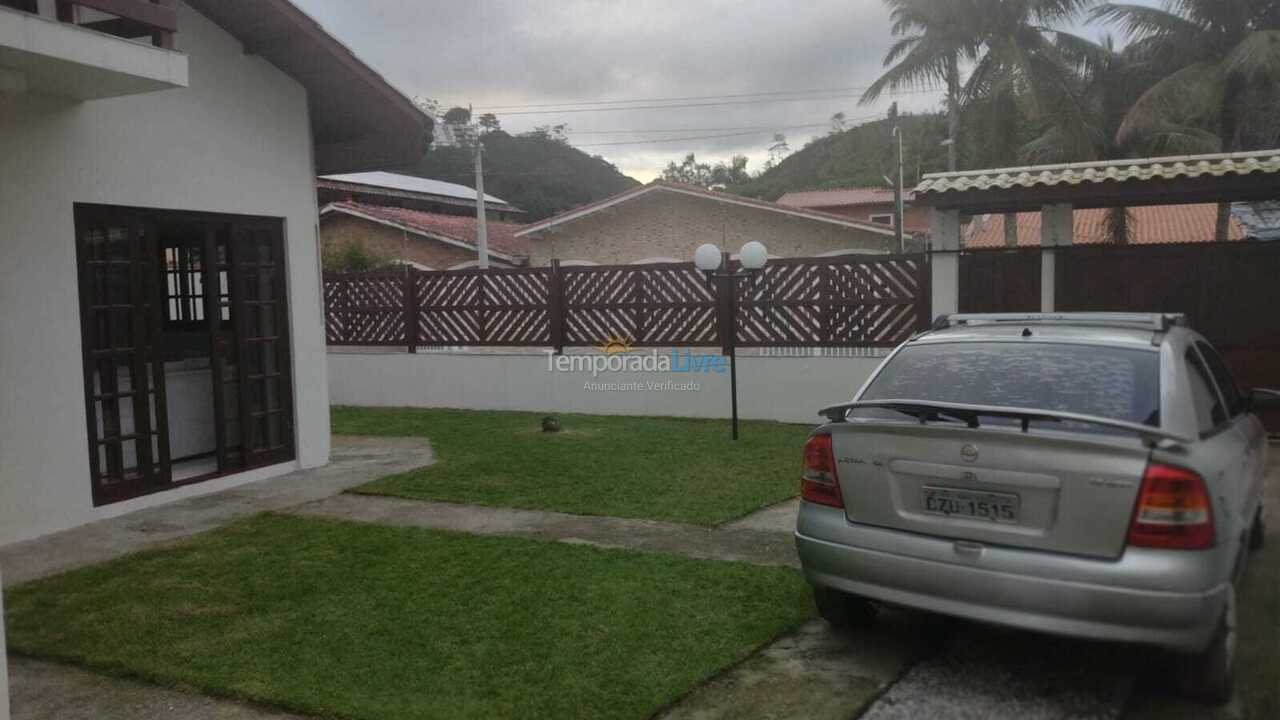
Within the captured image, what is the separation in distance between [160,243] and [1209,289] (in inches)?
367

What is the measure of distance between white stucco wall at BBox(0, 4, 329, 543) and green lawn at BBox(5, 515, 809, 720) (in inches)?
46.4

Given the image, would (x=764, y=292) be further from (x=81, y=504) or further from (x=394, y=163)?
(x=81, y=504)

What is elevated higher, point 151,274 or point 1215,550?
point 151,274

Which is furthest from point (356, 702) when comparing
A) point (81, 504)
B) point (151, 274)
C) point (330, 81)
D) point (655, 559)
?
point (330, 81)

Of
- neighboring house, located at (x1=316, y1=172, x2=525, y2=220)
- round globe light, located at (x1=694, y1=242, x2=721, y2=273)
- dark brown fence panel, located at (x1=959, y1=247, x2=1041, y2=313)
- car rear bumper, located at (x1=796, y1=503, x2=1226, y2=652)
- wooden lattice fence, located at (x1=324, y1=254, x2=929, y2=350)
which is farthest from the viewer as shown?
neighboring house, located at (x1=316, y1=172, x2=525, y2=220)

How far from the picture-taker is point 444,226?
23.1 m

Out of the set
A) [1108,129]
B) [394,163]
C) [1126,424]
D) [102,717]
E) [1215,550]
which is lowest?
[102,717]

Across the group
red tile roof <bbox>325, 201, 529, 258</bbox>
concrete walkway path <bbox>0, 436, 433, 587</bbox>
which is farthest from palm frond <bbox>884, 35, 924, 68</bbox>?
concrete walkway path <bbox>0, 436, 433, 587</bbox>

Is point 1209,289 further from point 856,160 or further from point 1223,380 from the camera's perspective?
point 856,160

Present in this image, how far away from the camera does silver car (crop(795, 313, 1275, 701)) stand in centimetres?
321

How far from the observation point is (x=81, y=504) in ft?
21.1

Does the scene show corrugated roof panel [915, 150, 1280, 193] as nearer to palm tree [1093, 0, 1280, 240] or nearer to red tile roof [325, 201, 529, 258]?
red tile roof [325, 201, 529, 258]

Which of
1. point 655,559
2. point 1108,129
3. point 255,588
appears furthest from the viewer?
point 1108,129

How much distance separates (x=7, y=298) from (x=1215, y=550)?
21.9 ft
